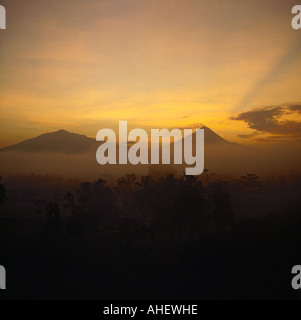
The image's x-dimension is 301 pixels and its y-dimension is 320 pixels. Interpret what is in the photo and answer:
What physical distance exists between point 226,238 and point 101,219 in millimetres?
11756

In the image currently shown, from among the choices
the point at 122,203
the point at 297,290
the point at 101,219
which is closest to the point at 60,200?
the point at 122,203

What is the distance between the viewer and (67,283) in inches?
627

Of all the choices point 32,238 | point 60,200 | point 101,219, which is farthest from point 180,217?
point 60,200

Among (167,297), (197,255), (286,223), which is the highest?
(286,223)

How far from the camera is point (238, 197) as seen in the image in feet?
115

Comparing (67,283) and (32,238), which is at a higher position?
(32,238)

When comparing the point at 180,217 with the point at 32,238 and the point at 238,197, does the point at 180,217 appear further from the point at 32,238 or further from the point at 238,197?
the point at 238,197

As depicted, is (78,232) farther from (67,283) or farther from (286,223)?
(286,223)

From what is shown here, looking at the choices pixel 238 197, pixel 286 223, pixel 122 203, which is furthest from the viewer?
pixel 238 197

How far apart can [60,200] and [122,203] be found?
10.1 metres

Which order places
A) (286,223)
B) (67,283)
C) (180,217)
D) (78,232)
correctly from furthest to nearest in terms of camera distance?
1. (78,232)
2. (180,217)
3. (286,223)
4. (67,283)

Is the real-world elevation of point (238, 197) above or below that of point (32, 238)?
above

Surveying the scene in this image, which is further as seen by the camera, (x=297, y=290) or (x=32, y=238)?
(x=32, y=238)

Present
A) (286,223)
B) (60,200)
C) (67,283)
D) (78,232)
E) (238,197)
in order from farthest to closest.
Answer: (60,200), (238,197), (78,232), (286,223), (67,283)
